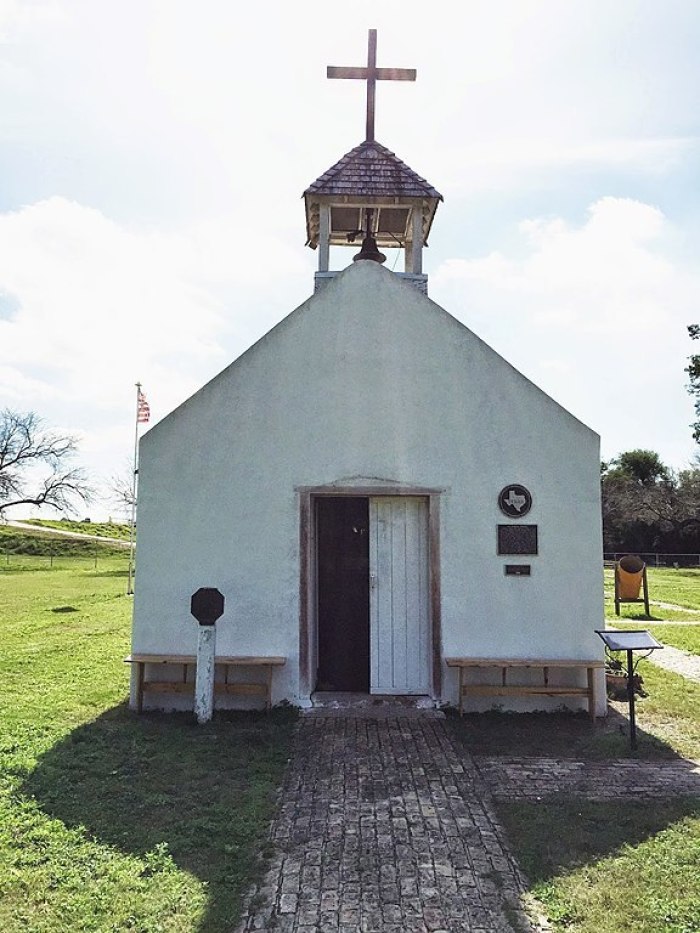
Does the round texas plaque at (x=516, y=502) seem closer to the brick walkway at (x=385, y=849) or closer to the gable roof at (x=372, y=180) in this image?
the brick walkway at (x=385, y=849)

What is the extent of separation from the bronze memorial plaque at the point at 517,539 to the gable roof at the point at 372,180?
4878 millimetres

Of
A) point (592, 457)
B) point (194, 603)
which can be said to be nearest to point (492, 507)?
point (592, 457)

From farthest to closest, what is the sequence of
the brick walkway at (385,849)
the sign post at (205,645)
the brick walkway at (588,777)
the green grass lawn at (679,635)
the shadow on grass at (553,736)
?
the green grass lawn at (679,635), the sign post at (205,645), the shadow on grass at (553,736), the brick walkway at (588,777), the brick walkway at (385,849)

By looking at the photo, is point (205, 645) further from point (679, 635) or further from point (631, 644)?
point (679, 635)

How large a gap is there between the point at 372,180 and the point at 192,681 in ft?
23.9

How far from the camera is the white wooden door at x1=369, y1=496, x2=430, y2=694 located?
9125 millimetres

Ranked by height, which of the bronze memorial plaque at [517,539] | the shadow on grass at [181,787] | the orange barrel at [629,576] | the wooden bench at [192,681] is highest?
the bronze memorial plaque at [517,539]

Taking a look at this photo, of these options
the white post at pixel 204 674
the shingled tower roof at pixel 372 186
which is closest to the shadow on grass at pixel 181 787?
the white post at pixel 204 674

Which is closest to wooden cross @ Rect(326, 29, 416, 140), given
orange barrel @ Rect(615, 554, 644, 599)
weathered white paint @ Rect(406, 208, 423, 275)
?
weathered white paint @ Rect(406, 208, 423, 275)

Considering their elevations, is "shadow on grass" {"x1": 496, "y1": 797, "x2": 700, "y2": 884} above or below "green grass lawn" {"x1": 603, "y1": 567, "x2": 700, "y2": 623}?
below

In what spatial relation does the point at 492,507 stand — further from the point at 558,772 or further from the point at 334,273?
the point at 334,273

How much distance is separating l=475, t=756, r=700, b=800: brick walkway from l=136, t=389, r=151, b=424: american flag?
16646 millimetres

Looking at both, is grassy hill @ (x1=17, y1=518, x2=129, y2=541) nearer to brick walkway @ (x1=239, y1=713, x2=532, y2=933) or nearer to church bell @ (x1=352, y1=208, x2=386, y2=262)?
church bell @ (x1=352, y1=208, x2=386, y2=262)

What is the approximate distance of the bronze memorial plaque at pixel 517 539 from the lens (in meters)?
8.78
